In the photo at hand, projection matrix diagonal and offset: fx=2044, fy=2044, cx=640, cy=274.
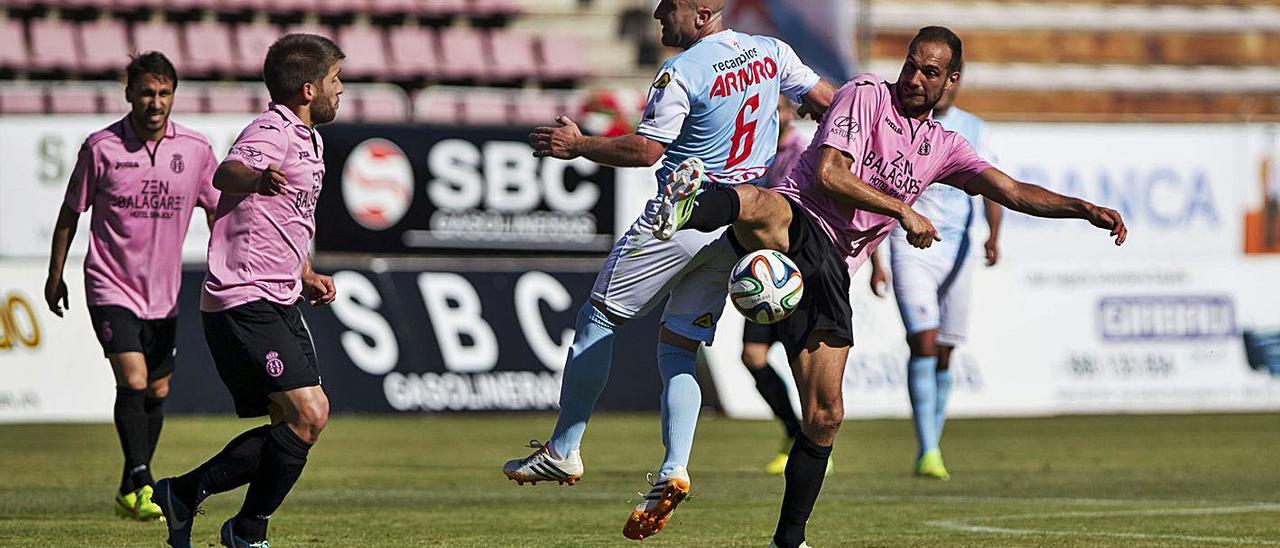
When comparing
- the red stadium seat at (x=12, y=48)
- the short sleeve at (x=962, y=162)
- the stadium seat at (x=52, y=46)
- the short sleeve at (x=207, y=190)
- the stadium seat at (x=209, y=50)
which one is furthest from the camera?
the stadium seat at (x=209, y=50)

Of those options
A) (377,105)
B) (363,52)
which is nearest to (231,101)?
(377,105)

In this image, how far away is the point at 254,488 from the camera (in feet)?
24.1

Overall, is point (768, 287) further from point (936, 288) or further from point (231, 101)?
point (231, 101)

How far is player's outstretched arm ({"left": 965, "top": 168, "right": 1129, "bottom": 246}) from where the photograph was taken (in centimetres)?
770

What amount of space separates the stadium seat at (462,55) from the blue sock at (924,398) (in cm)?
1445

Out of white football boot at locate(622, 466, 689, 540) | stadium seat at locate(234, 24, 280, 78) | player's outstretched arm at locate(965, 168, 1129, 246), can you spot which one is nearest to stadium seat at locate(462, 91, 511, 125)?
stadium seat at locate(234, 24, 280, 78)

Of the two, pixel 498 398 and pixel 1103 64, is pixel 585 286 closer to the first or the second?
pixel 498 398

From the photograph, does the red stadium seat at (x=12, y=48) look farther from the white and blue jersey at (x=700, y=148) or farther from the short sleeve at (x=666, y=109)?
the short sleeve at (x=666, y=109)

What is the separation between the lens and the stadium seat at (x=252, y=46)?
25.2 meters

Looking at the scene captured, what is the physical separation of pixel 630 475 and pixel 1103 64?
57.9ft

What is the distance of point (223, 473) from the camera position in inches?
295

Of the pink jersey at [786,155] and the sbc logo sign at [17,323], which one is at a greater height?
the pink jersey at [786,155]

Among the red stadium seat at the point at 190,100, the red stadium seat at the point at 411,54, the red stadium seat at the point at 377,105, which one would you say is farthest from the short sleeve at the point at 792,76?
the red stadium seat at the point at 411,54

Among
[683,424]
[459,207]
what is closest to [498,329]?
[459,207]
